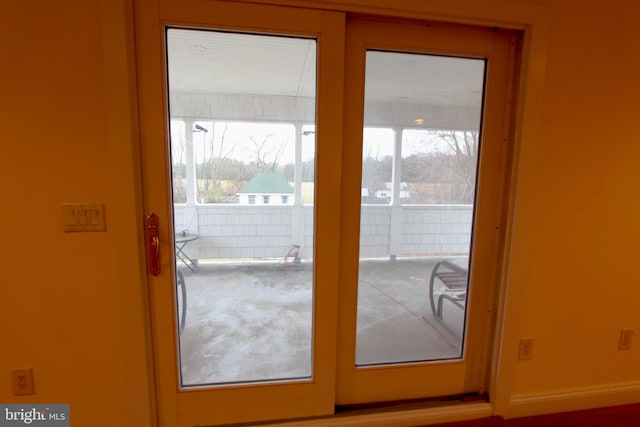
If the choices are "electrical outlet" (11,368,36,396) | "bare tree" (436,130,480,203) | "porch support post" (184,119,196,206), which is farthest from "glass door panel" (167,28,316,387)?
"bare tree" (436,130,480,203)

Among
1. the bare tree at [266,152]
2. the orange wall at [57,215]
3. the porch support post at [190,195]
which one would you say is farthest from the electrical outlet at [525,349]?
the orange wall at [57,215]

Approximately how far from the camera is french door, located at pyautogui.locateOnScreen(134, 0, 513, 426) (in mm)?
1284

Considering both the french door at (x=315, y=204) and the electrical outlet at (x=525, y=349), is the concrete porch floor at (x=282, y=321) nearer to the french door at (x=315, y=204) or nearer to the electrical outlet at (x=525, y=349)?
the french door at (x=315, y=204)

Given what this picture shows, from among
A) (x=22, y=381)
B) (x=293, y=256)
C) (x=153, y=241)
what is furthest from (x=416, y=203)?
(x=22, y=381)

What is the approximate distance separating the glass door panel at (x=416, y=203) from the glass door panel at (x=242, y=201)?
1.07 ft

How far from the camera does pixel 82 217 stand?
47.6 inches

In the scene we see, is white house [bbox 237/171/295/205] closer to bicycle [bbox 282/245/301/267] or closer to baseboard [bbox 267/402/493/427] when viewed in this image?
bicycle [bbox 282/245/301/267]

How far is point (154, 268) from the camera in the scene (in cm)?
128

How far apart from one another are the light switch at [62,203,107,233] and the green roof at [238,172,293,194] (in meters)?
0.59

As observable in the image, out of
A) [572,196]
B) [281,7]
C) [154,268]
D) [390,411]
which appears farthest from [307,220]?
[572,196]

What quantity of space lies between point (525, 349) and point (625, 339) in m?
0.63

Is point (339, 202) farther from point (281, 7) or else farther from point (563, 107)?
point (563, 107)

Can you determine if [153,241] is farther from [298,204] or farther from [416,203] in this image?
[416,203]

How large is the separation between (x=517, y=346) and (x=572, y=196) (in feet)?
2.76
